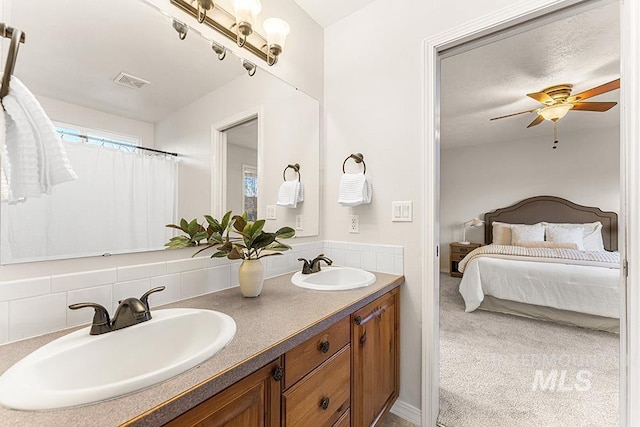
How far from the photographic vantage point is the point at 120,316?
0.83 metres

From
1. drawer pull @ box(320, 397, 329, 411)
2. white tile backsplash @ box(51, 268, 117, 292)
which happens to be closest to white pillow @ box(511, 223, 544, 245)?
drawer pull @ box(320, 397, 329, 411)

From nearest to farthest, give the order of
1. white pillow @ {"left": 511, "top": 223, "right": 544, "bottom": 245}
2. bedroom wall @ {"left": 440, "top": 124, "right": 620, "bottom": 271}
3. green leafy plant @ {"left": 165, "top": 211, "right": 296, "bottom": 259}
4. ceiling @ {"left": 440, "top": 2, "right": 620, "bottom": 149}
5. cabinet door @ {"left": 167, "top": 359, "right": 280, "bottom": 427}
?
cabinet door @ {"left": 167, "top": 359, "right": 280, "bottom": 427} < green leafy plant @ {"left": 165, "top": 211, "right": 296, "bottom": 259} < ceiling @ {"left": 440, "top": 2, "right": 620, "bottom": 149} < bedroom wall @ {"left": 440, "top": 124, "right": 620, "bottom": 271} < white pillow @ {"left": 511, "top": 223, "right": 544, "bottom": 245}

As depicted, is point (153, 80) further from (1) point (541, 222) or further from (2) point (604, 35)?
(1) point (541, 222)

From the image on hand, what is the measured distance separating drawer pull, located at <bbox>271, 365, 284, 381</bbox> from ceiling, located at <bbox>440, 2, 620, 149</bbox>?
202 centimetres

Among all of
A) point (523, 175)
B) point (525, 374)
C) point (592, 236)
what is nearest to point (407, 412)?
point (525, 374)

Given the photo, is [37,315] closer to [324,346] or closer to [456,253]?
[324,346]

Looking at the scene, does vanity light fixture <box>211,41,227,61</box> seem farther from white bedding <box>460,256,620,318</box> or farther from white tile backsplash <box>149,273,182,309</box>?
white bedding <box>460,256,620,318</box>

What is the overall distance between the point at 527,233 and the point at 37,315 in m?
5.16

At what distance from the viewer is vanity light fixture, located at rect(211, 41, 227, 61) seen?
4.24ft

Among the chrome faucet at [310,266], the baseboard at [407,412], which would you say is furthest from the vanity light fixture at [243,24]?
the baseboard at [407,412]

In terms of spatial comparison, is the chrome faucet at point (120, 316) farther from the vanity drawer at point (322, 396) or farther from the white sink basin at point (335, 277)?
the white sink basin at point (335, 277)

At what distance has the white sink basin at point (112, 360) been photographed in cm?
52

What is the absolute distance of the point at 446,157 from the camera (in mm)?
5441

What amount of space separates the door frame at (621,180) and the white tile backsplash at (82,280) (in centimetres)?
141
